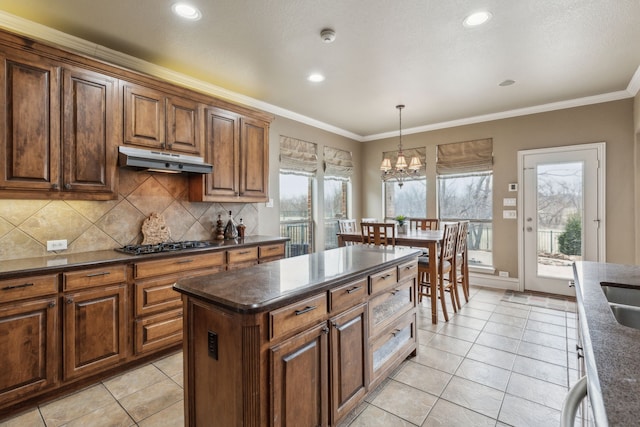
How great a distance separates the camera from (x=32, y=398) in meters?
2.05

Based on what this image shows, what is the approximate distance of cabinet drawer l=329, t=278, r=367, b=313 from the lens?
1684mm

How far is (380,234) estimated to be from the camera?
380cm

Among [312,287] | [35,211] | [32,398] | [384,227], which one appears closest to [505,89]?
[384,227]

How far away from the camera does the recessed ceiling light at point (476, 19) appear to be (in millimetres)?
2309

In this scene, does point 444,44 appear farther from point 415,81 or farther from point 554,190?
point 554,190

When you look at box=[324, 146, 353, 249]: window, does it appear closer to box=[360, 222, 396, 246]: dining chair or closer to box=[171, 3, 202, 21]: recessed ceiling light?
box=[360, 222, 396, 246]: dining chair

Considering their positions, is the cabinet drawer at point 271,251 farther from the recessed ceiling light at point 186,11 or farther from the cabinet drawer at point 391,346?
the recessed ceiling light at point 186,11

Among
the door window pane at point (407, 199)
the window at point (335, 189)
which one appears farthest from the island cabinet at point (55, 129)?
the door window pane at point (407, 199)

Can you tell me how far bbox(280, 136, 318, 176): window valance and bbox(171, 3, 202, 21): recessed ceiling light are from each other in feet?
7.72

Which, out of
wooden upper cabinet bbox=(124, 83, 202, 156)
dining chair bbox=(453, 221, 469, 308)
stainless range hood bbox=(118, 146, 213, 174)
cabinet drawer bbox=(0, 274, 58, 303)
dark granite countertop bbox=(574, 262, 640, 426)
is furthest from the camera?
→ dining chair bbox=(453, 221, 469, 308)

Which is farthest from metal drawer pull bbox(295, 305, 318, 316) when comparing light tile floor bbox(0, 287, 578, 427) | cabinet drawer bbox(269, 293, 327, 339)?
light tile floor bbox(0, 287, 578, 427)

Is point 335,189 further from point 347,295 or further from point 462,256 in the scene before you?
point 347,295

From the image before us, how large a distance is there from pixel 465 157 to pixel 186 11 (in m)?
4.48

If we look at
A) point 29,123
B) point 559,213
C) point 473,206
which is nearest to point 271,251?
point 29,123
